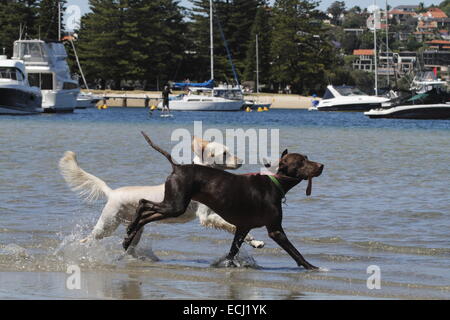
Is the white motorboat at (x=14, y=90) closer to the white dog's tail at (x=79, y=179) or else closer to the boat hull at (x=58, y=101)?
the boat hull at (x=58, y=101)

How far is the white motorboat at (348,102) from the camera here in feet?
251

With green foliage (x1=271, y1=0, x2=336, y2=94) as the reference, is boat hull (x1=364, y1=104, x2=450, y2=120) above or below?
below

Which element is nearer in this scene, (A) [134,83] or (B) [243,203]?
(B) [243,203]

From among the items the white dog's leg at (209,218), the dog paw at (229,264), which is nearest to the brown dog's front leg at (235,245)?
the dog paw at (229,264)

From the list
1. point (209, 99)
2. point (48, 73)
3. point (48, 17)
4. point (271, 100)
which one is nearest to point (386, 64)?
point (271, 100)

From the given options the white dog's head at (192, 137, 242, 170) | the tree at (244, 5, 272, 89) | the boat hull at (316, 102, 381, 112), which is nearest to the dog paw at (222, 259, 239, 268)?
the white dog's head at (192, 137, 242, 170)

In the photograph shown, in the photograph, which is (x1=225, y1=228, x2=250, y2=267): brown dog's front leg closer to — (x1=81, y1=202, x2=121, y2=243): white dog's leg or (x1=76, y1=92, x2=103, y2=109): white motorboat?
(x1=81, y1=202, x2=121, y2=243): white dog's leg

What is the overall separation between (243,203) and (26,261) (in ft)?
7.20

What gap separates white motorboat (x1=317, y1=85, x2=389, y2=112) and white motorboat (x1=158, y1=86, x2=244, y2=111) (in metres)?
8.00

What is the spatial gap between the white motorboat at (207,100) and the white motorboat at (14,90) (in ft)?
58.5

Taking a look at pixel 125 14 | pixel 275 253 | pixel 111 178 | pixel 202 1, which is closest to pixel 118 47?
pixel 125 14

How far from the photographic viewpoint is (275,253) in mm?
9930

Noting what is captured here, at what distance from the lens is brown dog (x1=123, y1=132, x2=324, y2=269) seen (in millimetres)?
8336
